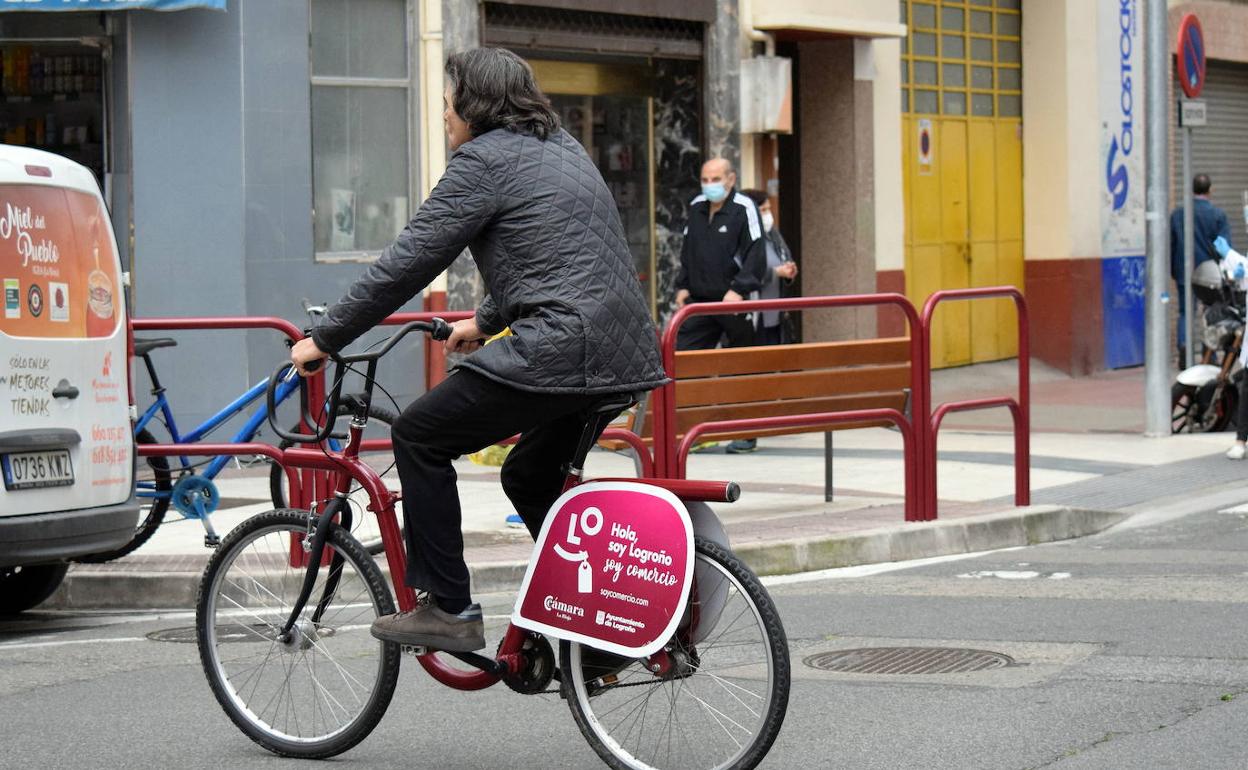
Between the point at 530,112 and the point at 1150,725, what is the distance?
2.50 m

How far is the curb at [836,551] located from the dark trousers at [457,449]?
11.4 ft

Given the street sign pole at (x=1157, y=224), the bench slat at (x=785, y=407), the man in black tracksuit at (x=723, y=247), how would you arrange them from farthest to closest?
1. the street sign pole at (x=1157, y=224)
2. the man in black tracksuit at (x=723, y=247)
3. the bench slat at (x=785, y=407)

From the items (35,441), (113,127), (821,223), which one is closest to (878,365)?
(35,441)

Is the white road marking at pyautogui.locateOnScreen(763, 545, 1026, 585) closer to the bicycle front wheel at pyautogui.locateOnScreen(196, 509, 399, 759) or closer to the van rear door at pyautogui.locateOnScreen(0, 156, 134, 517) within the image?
the van rear door at pyautogui.locateOnScreen(0, 156, 134, 517)

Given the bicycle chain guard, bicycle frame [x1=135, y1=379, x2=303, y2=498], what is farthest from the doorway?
the bicycle chain guard

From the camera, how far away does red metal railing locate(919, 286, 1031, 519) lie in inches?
395

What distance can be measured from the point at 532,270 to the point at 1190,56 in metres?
11.8

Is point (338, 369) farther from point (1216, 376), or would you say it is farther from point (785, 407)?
point (1216, 376)

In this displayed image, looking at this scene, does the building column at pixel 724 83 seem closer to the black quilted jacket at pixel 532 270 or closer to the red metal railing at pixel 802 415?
the red metal railing at pixel 802 415

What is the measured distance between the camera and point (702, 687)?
16.3 feet

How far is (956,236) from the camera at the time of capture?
2041 centimetres

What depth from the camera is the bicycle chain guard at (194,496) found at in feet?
30.4

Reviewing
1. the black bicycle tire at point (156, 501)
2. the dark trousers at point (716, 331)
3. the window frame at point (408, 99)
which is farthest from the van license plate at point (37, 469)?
the window frame at point (408, 99)

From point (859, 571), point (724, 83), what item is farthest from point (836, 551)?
point (724, 83)
